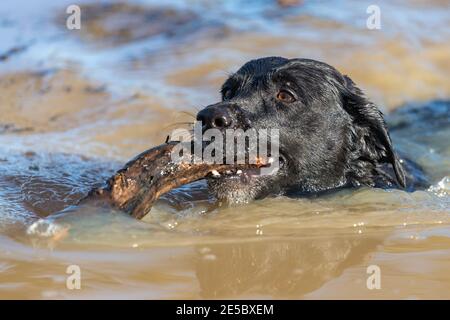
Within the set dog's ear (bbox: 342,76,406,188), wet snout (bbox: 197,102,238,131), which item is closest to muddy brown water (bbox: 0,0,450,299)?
dog's ear (bbox: 342,76,406,188)

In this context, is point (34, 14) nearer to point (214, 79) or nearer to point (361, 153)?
point (214, 79)

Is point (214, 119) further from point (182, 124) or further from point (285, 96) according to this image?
point (182, 124)

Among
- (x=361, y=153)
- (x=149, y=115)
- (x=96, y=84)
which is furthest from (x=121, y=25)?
(x=361, y=153)

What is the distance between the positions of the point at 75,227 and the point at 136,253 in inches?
15.0

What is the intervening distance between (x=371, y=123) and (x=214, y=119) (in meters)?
1.34

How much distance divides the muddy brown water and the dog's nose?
0.52 m

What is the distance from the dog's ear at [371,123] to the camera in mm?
5566

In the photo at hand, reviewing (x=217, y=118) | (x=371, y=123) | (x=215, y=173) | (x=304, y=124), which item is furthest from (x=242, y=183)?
(x=371, y=123)

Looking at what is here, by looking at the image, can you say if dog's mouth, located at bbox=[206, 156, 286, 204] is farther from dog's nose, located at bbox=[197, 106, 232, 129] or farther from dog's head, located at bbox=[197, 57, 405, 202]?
dog's nose, located at bbox=[197, 106, 232, 129]

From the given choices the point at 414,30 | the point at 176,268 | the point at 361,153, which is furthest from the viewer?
the point at 414,30

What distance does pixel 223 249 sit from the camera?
409 cm

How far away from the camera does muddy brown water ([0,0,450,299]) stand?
3.69m

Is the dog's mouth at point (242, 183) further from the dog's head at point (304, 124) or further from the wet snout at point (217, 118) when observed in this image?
the wet snout at point (217, 118)

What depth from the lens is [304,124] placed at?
5305 mm
